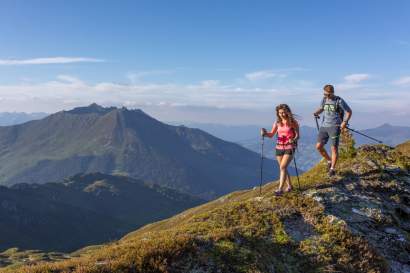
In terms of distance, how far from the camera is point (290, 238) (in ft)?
43.6

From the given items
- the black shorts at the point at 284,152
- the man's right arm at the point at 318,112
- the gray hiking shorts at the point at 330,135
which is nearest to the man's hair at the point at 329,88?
the man's right arm at the point at 318,112

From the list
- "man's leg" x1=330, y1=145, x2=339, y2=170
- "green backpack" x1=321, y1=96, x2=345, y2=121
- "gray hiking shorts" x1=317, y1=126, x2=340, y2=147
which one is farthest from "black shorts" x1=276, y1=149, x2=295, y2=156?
"green backpack" x1=321, y1=96, x2=345, y2=121

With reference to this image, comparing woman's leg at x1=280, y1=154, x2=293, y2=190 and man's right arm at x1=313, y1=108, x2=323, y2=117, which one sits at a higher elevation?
man's right arm at x1=313, y1=108, x2=323, y2=117

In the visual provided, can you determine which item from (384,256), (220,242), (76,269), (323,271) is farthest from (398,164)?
(76,269)

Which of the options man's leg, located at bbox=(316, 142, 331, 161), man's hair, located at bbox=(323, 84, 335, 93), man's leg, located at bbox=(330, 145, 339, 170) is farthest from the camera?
man's leg, located at bbox=(316, 142, 331, 161)

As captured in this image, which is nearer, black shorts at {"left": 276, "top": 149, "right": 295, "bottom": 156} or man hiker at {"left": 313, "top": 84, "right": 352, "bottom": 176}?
black shorts at {"left": 276, "top": 149, "right": 295, "bottom": 156}

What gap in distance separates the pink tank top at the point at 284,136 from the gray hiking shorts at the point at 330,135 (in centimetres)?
285

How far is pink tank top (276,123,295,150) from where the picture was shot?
706 inches

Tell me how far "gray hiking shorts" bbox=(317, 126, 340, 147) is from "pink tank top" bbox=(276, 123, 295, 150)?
2.85 meters

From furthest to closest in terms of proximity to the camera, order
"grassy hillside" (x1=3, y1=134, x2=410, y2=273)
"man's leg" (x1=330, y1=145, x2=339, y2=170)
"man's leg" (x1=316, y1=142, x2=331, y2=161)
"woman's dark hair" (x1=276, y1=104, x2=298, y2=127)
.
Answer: "man's leg" (x1=316, y1=142, x2=331, y2=161) < "man's leg" (x1=330, y1=145, x2=339, y2=170) < "woman's dark hair" (x1=276, y1=104, x2=298, y2=127) < "grassy hillside" (x1=3, y1=134, x2=410, y2=273)

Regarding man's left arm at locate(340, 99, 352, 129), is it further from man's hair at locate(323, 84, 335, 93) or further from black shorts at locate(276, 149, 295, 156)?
black shorts at locate(276, 149, 295, 156)

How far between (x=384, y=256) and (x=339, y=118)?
7.92 m

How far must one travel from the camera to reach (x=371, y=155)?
22672 mm

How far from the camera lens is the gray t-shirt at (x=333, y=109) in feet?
64.3
